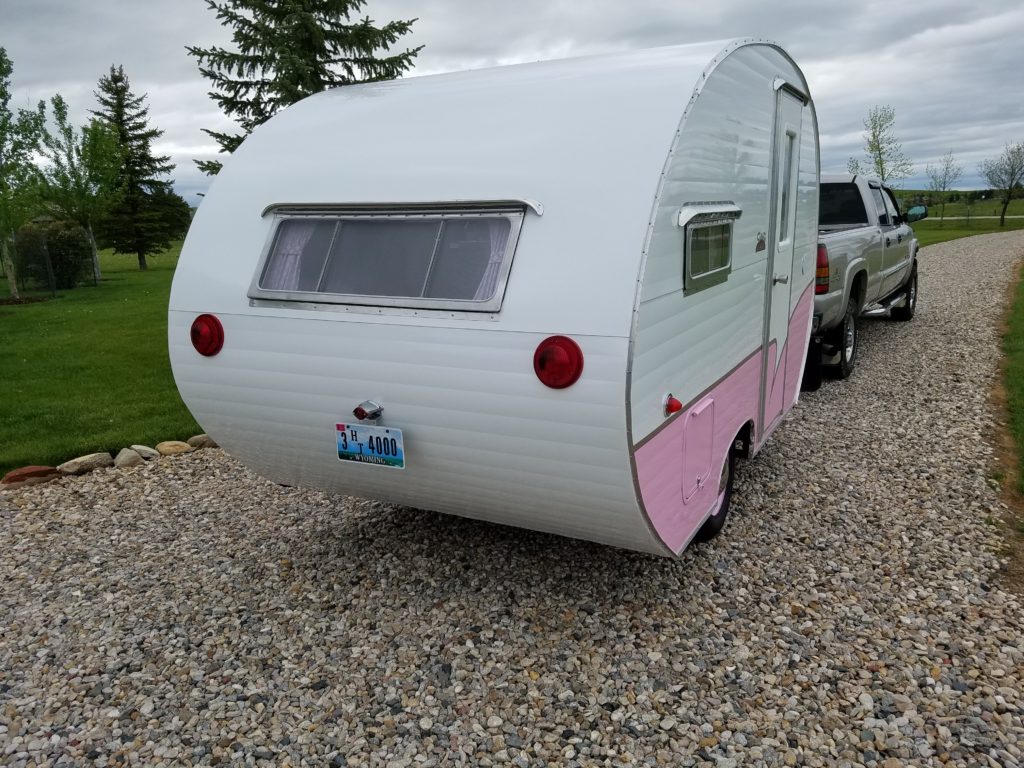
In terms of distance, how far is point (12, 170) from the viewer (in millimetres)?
19438

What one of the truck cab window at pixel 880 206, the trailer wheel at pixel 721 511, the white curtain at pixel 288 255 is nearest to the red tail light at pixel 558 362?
the white curtain at pixel 288 255

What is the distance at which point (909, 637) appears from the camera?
3.55 metres

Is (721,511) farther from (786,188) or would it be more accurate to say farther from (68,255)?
(68,255)

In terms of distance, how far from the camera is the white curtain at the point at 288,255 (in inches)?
139

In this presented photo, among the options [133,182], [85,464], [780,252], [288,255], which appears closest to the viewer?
[288,255]

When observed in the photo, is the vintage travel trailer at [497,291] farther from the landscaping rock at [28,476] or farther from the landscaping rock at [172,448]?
the landscaping rock at [28,476]

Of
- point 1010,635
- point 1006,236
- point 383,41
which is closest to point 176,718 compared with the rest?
point 1010,635

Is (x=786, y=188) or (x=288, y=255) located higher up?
(x=786, y=188)

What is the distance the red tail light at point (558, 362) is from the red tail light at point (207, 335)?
162cm

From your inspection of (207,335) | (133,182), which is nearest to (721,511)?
(207,335)

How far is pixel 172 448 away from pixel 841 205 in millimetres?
7783

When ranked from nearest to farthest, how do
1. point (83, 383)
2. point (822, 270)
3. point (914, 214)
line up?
point (822, 270) < point (83, 383) < point (914, 214)

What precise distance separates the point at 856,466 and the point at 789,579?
198 cm

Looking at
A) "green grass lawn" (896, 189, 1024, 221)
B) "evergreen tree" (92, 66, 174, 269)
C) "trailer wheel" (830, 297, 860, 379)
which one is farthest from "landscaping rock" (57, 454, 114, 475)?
"green grass lawn" (896, 189, 1024, 221)
